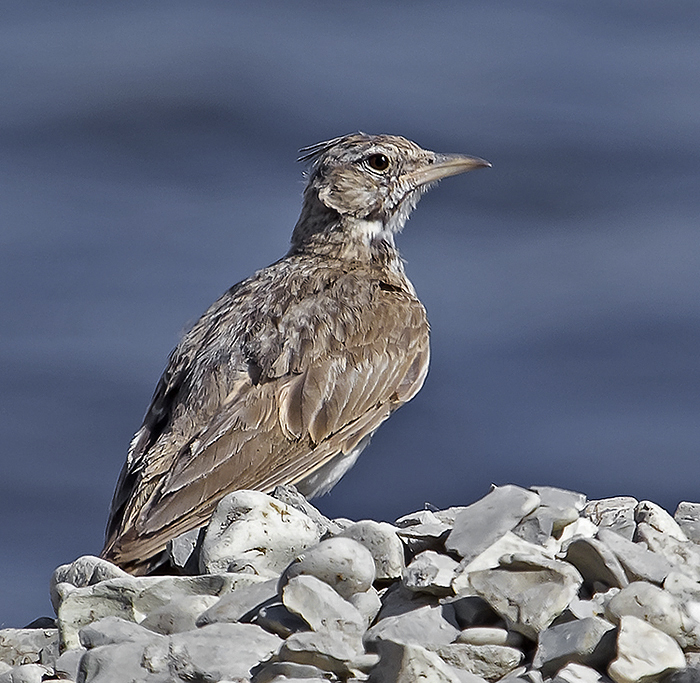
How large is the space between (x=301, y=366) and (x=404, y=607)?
→ 3.33m

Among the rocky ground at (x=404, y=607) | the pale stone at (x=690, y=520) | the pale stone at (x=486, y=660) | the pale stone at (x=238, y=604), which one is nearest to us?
the rocky ground at (x=404, y=607)

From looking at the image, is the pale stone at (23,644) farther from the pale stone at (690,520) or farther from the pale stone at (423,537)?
the pale stone at (690,520)

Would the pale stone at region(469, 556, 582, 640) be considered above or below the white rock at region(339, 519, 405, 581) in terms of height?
below

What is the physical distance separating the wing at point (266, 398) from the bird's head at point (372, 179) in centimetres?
66

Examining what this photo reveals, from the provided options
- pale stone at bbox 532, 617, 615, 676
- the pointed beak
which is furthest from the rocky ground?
the pointed beak

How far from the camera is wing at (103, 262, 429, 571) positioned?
22.4 ft

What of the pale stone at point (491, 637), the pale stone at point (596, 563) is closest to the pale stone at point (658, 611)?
the pale stone at point (596, 563)

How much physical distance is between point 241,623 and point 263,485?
9.18 ft

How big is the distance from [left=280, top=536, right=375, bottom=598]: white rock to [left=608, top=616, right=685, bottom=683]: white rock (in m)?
0.89

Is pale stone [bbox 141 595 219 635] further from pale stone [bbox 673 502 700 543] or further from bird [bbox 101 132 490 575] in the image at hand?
pale stone [bbox 673 502 700 543]

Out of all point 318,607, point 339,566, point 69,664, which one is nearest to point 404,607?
point 339,566

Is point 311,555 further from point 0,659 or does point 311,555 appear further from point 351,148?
point 351,148

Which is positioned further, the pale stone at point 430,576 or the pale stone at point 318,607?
the pale stone at point 430,576

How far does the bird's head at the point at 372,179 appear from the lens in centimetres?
891
